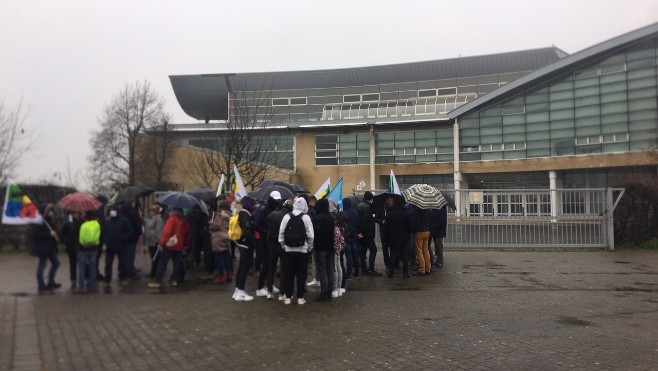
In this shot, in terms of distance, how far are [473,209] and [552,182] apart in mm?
21844

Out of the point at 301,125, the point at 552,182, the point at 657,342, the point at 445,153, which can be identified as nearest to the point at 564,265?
the point at 657,342

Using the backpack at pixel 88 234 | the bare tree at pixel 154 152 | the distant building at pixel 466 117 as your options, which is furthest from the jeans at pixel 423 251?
the bare tree at pixel 154 152

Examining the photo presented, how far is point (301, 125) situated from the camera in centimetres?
4244

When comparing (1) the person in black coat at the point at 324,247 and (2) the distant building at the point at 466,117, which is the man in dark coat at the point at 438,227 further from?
(2) the distant building at the point at 466,117

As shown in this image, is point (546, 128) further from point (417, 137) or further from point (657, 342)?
point (657, 342)

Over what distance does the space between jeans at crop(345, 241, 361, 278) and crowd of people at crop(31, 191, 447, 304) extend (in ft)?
0.08

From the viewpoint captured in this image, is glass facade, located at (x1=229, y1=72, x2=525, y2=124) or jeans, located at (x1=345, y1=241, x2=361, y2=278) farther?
glass facade, located at (x1=229, y1=72, x2=525, y2=124)

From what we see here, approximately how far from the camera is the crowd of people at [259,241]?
866 cm

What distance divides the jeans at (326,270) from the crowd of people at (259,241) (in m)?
0.02

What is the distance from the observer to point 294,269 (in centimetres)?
867

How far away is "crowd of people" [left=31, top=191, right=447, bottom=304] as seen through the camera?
28.4 feet

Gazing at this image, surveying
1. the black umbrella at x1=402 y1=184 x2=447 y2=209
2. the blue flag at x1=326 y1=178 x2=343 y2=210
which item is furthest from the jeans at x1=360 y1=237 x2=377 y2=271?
the black umbrella at x1=402 y1=184 x2=447 y2=209

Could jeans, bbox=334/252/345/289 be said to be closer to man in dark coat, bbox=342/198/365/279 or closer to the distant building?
man in dark coat, bbox=342/198/365/279

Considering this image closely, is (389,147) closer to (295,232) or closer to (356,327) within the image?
(295,232)
